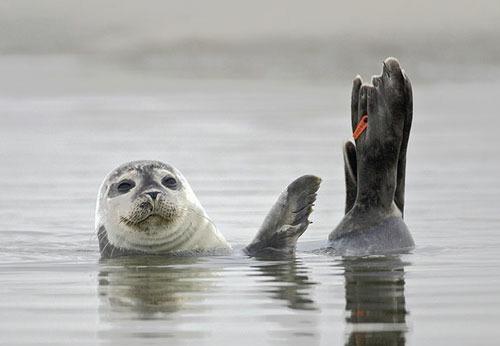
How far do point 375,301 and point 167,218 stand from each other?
2504 millimetres

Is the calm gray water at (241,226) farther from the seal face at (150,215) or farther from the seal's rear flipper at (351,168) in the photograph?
the seal's rear flipper at (351,168)

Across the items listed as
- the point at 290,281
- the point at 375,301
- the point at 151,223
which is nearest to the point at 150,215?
the point at 151,223

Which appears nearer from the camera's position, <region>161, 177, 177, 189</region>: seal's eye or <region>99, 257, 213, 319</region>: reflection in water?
<region>99, 257, 213, 319</region>: reflection in water

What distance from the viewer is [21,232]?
40.8 ft

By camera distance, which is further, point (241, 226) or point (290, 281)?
point (241, 226)

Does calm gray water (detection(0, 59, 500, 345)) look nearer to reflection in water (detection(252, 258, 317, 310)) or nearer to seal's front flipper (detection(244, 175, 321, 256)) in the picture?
reflection in water (detection(252, 258, 317, 310))

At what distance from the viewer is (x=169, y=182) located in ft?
36.2

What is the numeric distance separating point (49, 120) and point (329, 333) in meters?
14.6

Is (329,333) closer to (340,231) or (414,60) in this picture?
(340,231)

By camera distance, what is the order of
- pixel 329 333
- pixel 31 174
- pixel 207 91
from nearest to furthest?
pixel 329 333
pixel 31 174
pixel 207 91

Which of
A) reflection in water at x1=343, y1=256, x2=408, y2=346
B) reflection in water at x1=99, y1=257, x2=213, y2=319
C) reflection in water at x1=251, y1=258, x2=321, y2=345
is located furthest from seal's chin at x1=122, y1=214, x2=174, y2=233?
reflection in water at x1=343, y1=256, x2=408, y2=346

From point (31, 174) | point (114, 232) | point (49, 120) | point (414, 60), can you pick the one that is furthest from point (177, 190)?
point (414, 60)

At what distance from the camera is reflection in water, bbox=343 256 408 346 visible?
24.6ft

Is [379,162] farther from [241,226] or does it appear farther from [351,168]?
[241,226]
